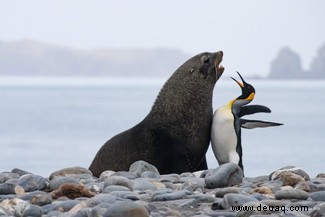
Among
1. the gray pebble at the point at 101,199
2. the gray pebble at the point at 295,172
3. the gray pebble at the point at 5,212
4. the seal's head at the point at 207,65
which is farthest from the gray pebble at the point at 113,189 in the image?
the seal's head at the point at 207,65

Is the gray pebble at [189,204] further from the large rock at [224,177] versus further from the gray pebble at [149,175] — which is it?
the gray pebble at [149,175]

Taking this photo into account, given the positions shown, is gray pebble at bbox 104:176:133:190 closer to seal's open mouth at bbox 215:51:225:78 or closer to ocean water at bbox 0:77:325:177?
seal's open mouth at bbox 215:51:225:78

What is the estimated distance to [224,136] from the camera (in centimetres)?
806

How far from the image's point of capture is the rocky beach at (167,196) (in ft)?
16.7

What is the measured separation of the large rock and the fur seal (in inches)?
73.2

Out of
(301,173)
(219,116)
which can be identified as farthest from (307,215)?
(219,116)

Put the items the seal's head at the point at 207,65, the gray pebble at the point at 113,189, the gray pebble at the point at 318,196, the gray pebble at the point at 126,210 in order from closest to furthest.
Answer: the gray pebble at the point at 126,210, the gray pebble at the point at 318,196, the gray pebble at the point at 113,189, the seal's head at the point at 207,65

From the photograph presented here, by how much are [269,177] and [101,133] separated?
4305 centimetres

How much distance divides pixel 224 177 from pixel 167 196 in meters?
0.62

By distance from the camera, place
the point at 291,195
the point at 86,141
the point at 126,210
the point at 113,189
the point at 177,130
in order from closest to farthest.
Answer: the point at 126,210
the point at 291,195
the point at 113,189
the point at 177,130
the point at 86,141

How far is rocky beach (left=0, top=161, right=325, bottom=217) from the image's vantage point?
5094mm

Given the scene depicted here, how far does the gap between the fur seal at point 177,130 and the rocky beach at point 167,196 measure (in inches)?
49.5

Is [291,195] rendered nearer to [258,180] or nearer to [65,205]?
[258,180]

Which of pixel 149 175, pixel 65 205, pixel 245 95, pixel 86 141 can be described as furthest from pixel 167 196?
pixel 86 141
